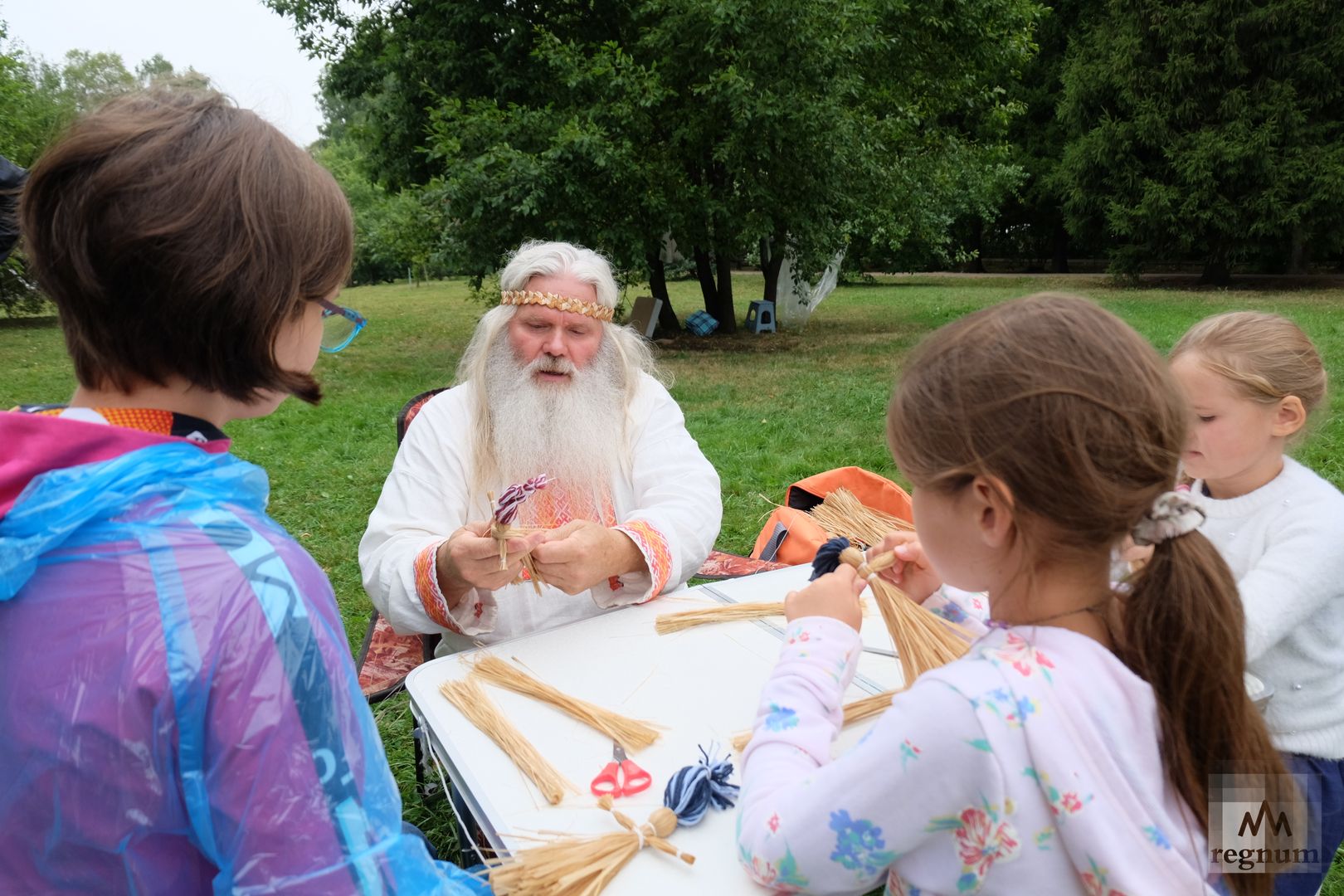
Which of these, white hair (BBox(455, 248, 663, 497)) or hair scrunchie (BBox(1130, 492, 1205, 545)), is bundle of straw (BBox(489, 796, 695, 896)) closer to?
hair scrunchie (BBox(1130, 492, 1205, 545))

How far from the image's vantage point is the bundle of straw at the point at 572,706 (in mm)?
1643

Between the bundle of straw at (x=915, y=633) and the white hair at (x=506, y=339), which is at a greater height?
the white hair at (x=506, y=339)

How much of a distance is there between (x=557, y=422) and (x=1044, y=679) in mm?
1942

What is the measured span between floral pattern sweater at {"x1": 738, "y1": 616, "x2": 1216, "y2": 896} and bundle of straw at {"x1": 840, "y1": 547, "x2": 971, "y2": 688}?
1.62 ft

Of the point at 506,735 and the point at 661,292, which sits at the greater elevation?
the point at 661,292

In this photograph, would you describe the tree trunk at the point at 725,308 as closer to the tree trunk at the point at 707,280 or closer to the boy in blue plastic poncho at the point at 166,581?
the tree trunk at the point at 707,280

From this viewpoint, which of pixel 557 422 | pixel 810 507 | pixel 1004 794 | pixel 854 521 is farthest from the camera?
pixel 810 507

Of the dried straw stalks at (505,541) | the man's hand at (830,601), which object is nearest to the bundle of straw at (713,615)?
the dried straw stalks at (505,541)

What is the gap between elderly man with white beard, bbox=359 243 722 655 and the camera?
7.50ft

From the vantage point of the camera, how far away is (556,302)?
9.35 ft

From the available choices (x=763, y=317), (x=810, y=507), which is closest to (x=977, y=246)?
(x=763, y=317)

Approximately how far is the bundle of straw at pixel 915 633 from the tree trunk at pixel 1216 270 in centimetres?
2308

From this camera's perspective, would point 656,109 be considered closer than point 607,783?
No

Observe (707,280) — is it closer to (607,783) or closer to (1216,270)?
(607,783)
